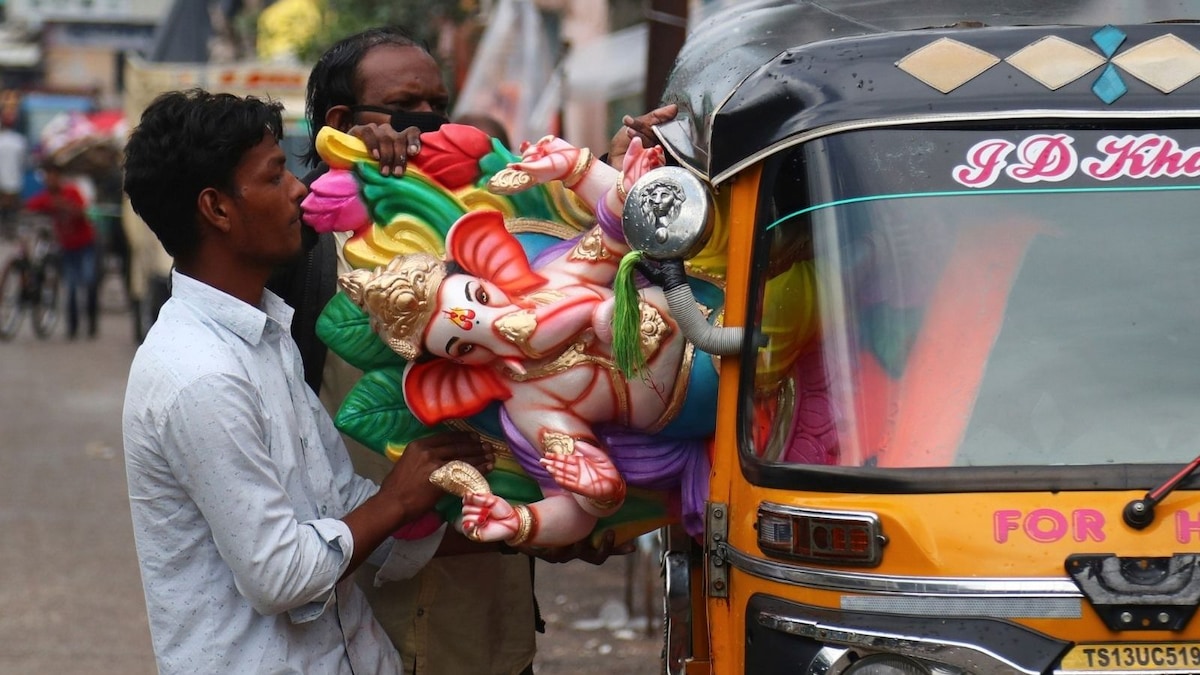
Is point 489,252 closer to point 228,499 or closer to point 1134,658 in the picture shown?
point 228,499

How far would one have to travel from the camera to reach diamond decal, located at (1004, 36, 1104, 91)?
277 cm

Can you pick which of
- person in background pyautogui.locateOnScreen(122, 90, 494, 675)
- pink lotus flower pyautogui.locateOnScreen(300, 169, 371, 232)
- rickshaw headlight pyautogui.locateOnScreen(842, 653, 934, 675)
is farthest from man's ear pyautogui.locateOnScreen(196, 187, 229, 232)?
rickshaw headlight pyautogui.locateOnScreen(842, 653, 934, 675)

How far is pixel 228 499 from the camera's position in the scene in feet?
9.30

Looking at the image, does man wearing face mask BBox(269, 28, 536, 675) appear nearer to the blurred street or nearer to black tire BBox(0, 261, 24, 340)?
the blurred street

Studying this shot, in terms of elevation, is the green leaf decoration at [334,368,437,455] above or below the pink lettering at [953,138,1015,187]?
below

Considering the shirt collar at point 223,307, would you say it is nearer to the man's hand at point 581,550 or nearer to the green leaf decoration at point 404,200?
the green leaf decoration at point 404,200

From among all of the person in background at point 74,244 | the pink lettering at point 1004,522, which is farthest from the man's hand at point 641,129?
the person in background at point 74,244

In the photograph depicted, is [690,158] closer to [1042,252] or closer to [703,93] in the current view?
[703,93]

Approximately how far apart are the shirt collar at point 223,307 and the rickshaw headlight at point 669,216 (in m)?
0.74

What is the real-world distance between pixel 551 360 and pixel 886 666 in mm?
944

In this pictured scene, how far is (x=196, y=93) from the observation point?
314cm

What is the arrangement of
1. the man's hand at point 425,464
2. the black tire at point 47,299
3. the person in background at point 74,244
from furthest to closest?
A: the black tire at point 47,299 → the person in background at point 74,244 → the man's hand at point 425,464

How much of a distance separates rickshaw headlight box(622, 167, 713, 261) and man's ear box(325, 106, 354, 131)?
3.76ft

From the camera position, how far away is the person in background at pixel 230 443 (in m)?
2.86
